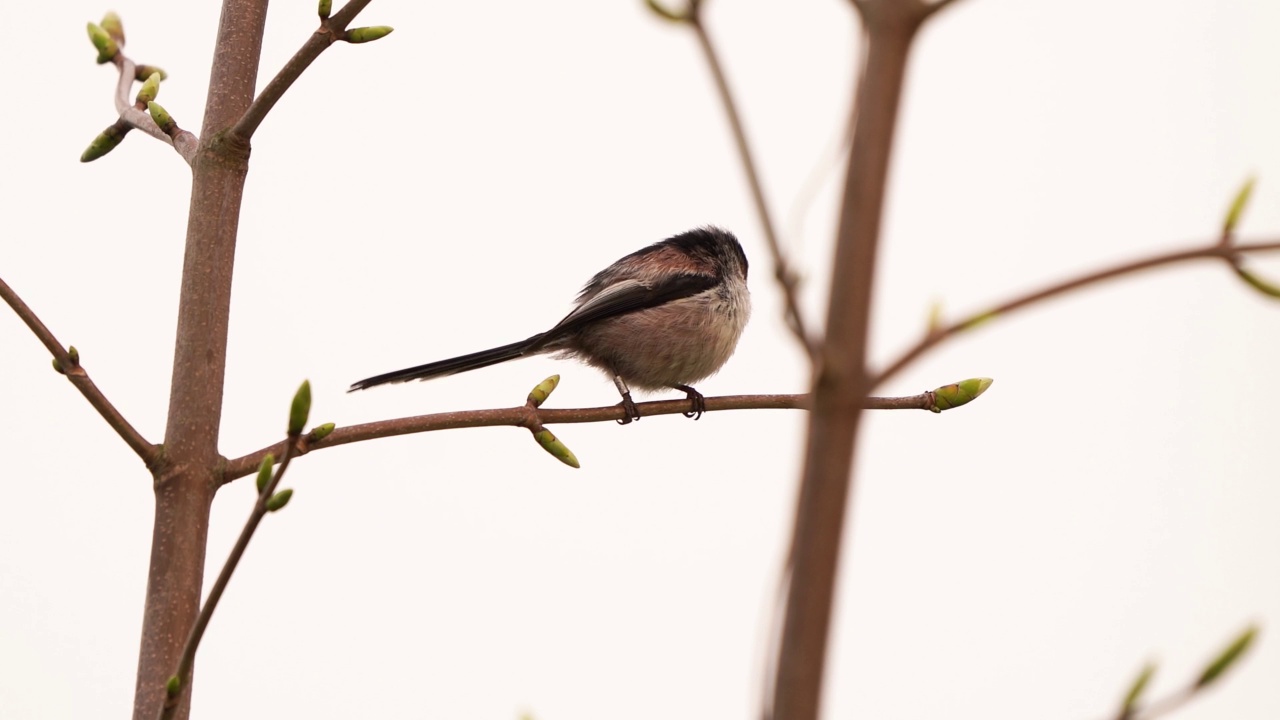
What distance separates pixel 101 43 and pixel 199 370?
755mm

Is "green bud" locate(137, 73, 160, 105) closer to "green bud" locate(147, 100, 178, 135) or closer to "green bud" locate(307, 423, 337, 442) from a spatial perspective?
"green bud" locate(147, 100, 178, 135)

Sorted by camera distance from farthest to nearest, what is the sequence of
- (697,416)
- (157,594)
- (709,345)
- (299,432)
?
(709,345) → (697,416) → (157,594) → (299,432)

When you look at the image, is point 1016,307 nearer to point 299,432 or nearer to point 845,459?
point 845,459

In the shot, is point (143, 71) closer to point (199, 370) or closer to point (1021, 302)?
point (199, 370)

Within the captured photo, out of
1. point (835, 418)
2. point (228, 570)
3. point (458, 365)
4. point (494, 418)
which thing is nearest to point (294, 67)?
point (494, 418)

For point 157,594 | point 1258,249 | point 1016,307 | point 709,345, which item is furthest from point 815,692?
point 709,345

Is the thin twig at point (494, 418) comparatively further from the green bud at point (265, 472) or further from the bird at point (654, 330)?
the bird at point (654, 330)

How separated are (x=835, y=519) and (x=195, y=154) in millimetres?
1306

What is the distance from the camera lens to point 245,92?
1685 millimetres

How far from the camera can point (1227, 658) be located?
0.67 m

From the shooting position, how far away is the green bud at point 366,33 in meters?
1.67

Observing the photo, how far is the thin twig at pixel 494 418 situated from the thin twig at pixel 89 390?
0.31 ft

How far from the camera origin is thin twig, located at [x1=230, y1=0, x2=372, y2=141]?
154cm

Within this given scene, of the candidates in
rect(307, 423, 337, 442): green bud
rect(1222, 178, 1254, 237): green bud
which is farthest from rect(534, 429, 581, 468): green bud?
rect(1222, 178, 1254, 237): green bud
